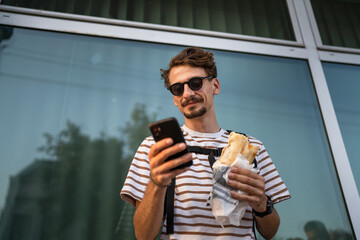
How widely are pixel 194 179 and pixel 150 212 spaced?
0.26 m

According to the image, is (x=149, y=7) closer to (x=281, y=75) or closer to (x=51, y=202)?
(x=281, y=75)

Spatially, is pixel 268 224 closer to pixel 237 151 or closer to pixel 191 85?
pixel 237 151

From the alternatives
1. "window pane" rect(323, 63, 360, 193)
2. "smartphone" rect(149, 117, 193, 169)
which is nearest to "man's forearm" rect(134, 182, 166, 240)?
"smartphone" rect(149, 117, 193, 169)

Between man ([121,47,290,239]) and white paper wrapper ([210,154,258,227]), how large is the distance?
0.04 meters

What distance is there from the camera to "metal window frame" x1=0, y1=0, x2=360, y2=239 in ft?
7.65

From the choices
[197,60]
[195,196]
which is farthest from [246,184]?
[197,60]

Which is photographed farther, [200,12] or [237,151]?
[200,12]

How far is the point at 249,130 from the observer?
2.31 meters

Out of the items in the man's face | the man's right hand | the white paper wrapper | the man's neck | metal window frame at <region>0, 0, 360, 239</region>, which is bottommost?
the white paper wrapper

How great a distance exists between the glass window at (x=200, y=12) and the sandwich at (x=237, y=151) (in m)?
1.89

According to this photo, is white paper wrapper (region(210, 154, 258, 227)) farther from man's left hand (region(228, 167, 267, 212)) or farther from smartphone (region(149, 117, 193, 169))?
smartphone (region(149, 117, 193, 169))

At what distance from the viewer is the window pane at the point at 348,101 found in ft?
7.90

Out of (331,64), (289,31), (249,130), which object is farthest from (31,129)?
(331,64)

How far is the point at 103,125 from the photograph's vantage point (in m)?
2.18
